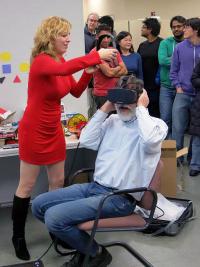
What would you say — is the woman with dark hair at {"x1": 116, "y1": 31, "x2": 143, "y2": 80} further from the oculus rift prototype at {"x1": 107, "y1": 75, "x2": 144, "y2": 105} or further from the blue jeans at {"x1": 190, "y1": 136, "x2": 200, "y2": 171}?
the oculus rift prototype at {"x1": 107, "y1": 75, "x2": 144, "y2": 105}

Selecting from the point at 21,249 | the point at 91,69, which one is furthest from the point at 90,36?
the point at 21,249

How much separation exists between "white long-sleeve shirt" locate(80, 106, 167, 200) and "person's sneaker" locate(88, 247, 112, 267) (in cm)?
43

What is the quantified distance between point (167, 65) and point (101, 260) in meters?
2.57

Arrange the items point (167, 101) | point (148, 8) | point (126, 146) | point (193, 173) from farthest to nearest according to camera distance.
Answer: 1. point (148, 8)
2. point (167, 101)
3. point (193, 173)
4. point (126, 146)

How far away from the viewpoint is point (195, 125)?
11.9ft

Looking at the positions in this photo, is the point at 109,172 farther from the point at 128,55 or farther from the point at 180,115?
the point at 128,55

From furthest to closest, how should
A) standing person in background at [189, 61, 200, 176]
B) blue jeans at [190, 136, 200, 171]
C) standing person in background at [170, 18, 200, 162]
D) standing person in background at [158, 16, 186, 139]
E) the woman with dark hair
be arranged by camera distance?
standing person in background at [158, 16, 186, 139]
the woman with dark hair
blue jeans at [190, 136, 200, 171]
standing person in background at [170, 18, 200, 162]
standing person in background at [189, 61, 200, 176]

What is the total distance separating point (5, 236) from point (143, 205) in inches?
46.0

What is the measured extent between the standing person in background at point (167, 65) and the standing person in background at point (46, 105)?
1.98 meters

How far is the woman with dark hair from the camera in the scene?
4.05m

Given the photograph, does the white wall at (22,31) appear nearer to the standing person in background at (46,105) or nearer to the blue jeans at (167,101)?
the standing person in background at (46,105)

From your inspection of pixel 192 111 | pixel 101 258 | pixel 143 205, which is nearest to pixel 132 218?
pixel 143 205

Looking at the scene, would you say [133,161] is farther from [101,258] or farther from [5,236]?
[5,236]

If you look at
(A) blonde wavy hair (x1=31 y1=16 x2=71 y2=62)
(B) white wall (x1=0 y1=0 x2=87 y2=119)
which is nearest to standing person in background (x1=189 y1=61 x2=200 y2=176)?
(B) white wall (x1=0 y1=0 x2=87 y2=119)
